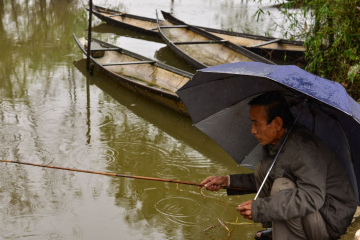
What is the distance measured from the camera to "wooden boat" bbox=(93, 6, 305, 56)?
8491 millimetres

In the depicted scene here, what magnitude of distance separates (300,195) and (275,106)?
1.62ft

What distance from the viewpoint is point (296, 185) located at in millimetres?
2102

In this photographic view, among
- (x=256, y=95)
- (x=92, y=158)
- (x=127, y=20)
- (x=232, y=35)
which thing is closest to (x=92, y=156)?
(x=92, y=158)

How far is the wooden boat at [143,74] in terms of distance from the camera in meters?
5.97

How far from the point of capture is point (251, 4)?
1689 cm

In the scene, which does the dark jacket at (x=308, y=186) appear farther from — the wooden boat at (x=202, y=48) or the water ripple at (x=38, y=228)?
the wooden boat at (x=202, y=48)

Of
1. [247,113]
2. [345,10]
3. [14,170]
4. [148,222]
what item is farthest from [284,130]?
[345,10]

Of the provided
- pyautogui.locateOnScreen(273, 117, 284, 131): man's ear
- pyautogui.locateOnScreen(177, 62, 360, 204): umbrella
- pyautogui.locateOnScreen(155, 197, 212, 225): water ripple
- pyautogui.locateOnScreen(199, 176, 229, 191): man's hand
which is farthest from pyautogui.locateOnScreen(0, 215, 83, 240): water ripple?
pyautogui.locateOnScreen(273, 117, 284, 131): man's ear

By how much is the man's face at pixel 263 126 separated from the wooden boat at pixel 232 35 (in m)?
6.26

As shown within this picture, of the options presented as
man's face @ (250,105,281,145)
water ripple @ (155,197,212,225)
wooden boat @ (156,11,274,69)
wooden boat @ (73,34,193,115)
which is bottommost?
water ripple @ (155,197,212,225)

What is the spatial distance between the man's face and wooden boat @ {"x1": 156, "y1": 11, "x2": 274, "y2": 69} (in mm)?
4651

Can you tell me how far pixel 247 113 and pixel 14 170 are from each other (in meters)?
2.80

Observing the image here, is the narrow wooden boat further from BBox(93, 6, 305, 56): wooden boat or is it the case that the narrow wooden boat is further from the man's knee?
the man's knee

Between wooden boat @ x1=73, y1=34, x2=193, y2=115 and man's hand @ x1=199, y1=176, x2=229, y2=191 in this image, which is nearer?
man's hand @ x1=199, y1=176, x2=229, y2=191
